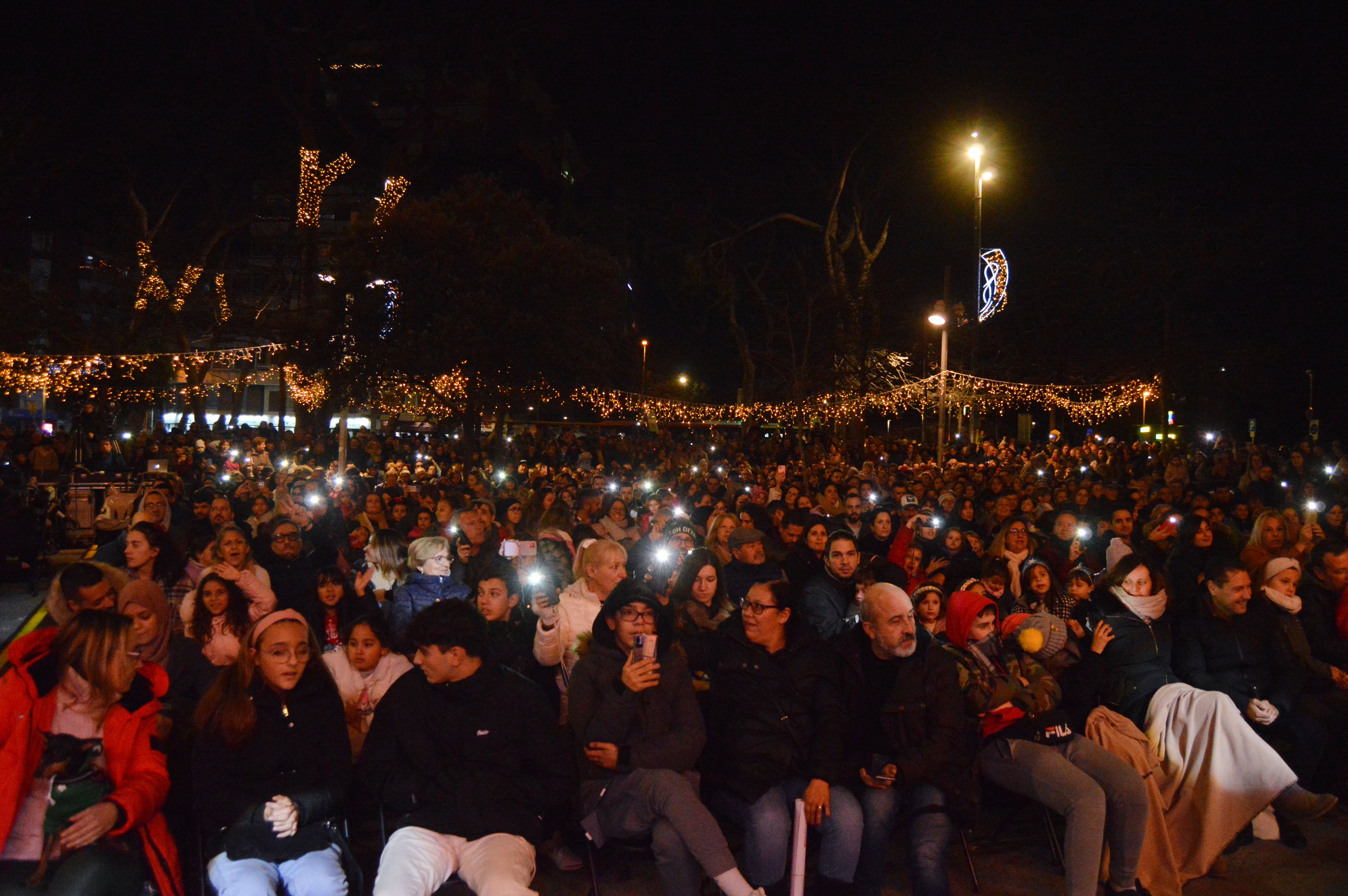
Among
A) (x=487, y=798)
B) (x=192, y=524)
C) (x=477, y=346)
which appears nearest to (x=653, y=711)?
(x=487, y=798)

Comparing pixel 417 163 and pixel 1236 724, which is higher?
pixel 417 163

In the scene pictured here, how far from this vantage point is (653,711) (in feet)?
12.6

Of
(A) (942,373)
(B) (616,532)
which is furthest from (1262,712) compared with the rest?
(A) (942,373)

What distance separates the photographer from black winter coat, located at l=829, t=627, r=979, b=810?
3803 millimetres

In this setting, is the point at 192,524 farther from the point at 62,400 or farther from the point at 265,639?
the point at 62,400

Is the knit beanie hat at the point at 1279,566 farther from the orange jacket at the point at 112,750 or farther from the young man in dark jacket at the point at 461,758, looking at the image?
the orange jacket at the point at 112,750

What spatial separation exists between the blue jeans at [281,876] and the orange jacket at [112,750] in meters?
0.17

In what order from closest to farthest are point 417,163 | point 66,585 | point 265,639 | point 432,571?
point 265,639 < point 66,585 < point 432,571 < point 417,163

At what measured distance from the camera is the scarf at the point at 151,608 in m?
4.31

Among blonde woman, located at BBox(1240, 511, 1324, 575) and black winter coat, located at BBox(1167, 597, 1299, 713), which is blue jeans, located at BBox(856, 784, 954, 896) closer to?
black winter coat, located at BBox(1167, 597, 1299, 713)

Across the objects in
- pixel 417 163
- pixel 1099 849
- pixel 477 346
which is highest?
pixel 417 163

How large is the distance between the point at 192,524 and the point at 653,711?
543 centimetres

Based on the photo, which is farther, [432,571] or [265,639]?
[432,571]

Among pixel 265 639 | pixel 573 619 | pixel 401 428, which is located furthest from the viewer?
pixel 401 428
